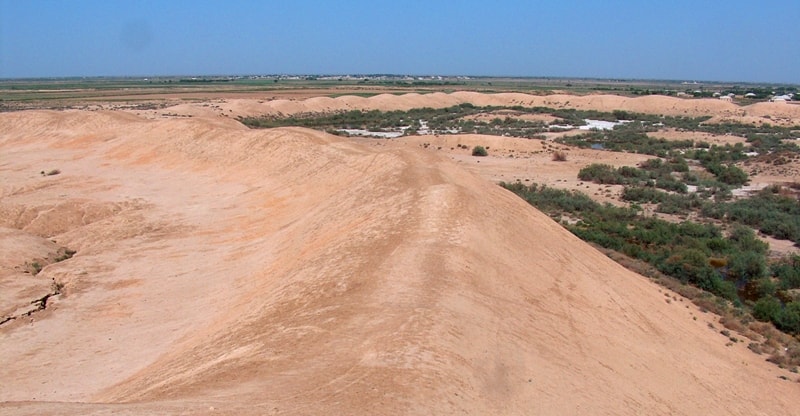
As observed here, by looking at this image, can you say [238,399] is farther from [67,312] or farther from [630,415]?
[67,312]

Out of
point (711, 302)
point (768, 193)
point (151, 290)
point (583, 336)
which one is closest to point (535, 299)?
point (583, 336)

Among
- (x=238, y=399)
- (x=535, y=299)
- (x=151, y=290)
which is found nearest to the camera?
(x=238, y=399)

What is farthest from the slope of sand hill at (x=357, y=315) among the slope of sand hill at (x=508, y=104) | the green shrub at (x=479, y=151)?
the slope of sand hill at (x=508, y=104)

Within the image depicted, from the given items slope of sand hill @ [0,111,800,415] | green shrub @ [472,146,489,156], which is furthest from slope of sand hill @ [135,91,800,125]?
slope of sand hill @ [0,111,800,415]

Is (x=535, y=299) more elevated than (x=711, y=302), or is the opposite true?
(x=535, y=299)

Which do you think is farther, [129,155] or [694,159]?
[694,159]

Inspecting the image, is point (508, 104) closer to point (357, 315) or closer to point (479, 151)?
point (479, 151)

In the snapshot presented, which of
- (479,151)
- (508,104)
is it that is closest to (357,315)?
(479,151)
